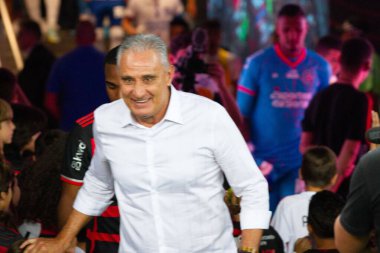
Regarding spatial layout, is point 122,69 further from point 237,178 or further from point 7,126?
point 7,126

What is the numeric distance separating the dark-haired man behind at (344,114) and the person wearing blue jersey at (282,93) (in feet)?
1.75

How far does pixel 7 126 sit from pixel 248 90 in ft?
9.34

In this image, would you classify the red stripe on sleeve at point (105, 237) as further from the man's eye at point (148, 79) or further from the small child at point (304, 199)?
the small child at point (304, 199)

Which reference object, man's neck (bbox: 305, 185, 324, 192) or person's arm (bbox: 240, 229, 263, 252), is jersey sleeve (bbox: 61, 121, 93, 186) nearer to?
person's arm (bbox: 240, 229, 263, 252)

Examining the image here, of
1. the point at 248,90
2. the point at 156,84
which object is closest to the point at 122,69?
the point at 156,84

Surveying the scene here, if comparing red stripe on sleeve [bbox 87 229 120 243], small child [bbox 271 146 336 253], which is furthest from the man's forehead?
red stripe on sleeve [bbox 87 229 120 243]

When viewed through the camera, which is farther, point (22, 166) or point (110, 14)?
point (110, 14)

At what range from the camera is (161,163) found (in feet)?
15.8

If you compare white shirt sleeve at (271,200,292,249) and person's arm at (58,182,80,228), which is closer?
person's arm at (58,182,80,228)

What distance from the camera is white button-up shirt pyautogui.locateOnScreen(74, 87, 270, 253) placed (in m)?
4.80

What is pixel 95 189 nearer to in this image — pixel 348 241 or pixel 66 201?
pixel 66 201

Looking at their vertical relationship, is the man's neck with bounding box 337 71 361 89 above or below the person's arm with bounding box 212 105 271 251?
below

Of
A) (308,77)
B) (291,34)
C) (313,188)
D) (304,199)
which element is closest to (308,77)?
(308,77)

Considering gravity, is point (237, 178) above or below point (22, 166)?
above
